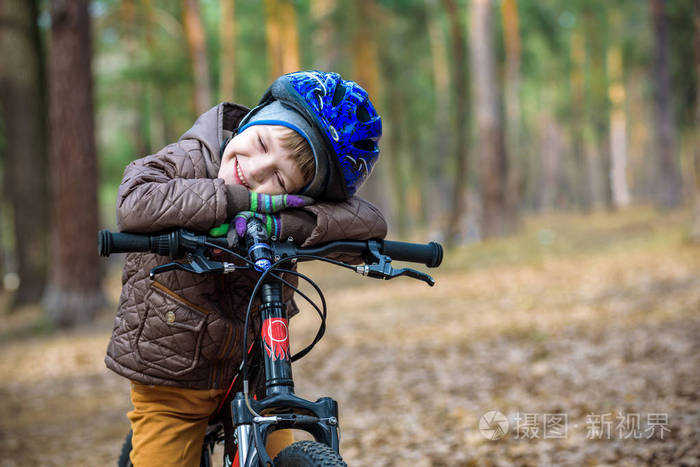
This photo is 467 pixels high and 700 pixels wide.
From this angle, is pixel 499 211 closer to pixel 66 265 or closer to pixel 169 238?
pixel 66 265

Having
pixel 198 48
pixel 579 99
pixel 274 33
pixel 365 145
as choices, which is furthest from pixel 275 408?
pixel 579 99

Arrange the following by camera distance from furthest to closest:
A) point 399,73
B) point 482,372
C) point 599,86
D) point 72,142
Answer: point 599,86 → point 399,73 → point 72,142 → point 482,372

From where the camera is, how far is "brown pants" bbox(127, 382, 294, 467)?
215cm

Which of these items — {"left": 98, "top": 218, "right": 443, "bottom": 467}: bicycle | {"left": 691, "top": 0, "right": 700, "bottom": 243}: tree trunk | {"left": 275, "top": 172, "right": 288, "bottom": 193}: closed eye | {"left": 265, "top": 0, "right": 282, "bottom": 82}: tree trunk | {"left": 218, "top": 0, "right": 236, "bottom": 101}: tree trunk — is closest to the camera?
{"left": 98, "top": 218, "right": 443, "bottom": 467}: bicycle

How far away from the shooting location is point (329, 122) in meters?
1.91

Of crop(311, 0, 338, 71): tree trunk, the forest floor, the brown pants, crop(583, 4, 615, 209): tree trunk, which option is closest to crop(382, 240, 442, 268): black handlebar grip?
the brown pants

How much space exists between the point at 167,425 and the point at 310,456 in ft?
2.42

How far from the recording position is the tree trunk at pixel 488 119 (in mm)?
16922

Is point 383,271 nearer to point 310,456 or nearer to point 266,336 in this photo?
point 266,336

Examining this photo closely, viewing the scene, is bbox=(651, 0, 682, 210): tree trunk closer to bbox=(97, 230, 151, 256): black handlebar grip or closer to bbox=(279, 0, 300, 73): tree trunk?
bbox=(279, 0, 300, 73): tree trunk

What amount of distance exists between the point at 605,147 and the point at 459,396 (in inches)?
1048

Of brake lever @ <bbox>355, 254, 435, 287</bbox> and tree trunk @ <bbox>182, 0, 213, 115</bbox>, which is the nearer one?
brake lever @ <bbox>355, 254, 435, 287</bbox>

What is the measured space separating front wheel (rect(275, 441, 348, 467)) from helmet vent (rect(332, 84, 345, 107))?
3.05ft

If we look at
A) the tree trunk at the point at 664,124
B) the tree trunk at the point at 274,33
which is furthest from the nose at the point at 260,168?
the tree trunk at the point at 664,124
